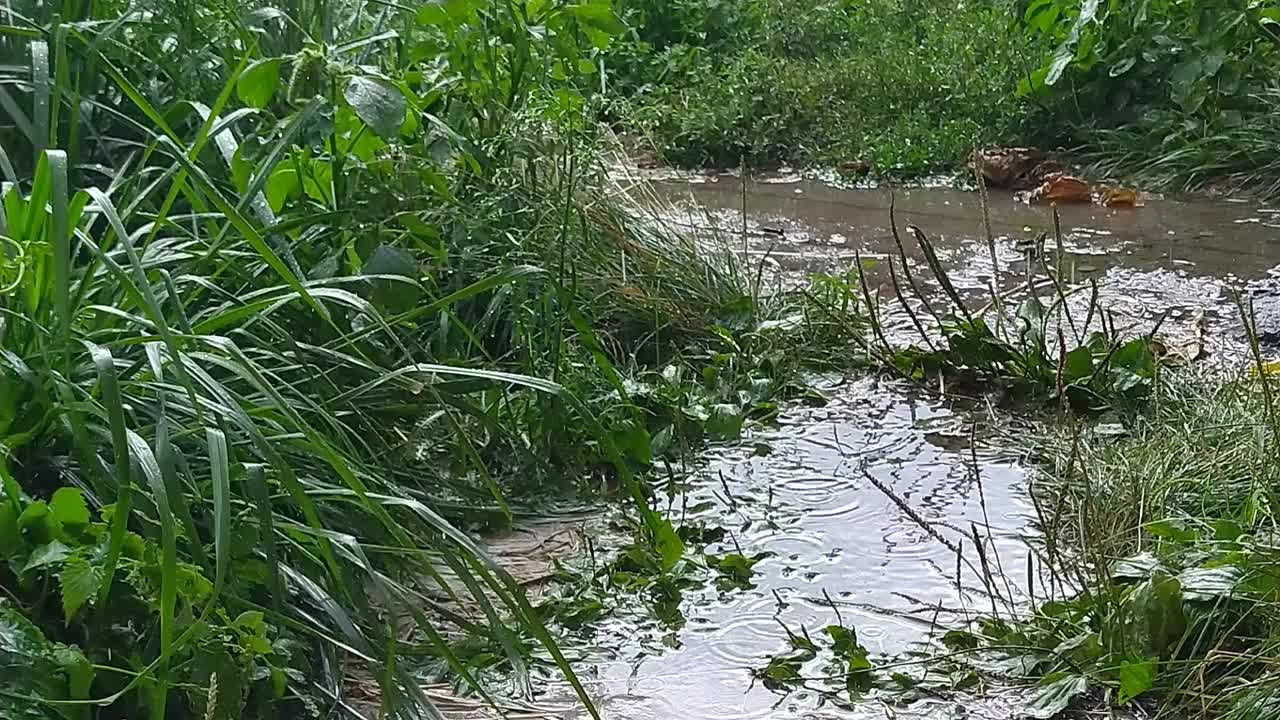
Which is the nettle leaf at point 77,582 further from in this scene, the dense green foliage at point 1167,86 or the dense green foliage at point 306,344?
the dense green foliage at point 1167,86

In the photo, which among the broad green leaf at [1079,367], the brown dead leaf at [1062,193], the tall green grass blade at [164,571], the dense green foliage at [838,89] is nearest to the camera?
the tall green grass blade at [164,571]

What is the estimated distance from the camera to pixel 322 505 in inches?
86.2

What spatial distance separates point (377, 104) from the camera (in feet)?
7.45

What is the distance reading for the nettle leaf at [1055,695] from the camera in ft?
6.79

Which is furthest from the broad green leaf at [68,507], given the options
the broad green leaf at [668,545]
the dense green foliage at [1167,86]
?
the dense green foliage at [1167,86]

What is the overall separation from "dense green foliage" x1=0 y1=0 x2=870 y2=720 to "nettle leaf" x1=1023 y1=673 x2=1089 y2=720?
26.8 inches

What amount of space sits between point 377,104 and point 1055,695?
4.52 ft

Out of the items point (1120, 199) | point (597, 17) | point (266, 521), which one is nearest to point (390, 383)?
point (266, 521)

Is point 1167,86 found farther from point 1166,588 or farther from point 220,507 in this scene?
point 220,507

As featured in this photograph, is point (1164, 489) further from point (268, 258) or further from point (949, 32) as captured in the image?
point (949, 32)

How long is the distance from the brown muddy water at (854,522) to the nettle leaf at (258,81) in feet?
3.51

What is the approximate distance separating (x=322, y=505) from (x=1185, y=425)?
70.7 inches

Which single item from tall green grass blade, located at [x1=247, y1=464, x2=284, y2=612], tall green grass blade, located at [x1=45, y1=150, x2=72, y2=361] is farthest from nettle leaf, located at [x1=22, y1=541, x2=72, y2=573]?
tall green grass blade, located at [x1=45, y1=150, x2=72, y2=361]

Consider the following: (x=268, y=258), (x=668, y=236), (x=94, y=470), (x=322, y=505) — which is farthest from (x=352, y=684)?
(x=668, y=236)
